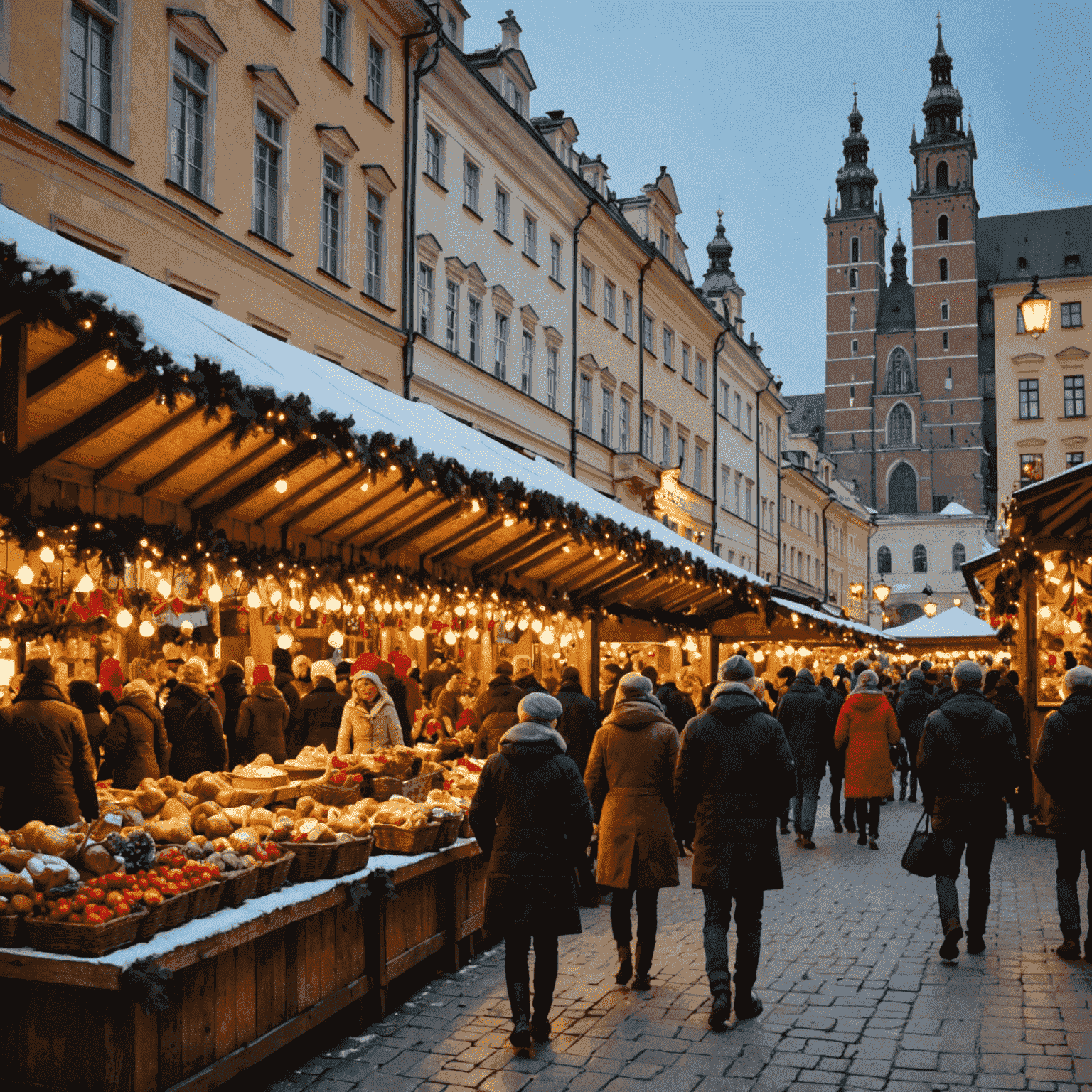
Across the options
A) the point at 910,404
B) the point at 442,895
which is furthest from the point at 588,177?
the point at 910,404

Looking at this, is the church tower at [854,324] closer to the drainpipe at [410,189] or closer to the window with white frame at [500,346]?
the window with white frame at [500,346]

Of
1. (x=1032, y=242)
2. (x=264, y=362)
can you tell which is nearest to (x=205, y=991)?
(x=264, y=362)

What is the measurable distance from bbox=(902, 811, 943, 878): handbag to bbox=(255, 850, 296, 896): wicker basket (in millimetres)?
3985

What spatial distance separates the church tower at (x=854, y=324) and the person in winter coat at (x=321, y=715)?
88.0 m

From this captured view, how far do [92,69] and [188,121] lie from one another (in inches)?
74.9

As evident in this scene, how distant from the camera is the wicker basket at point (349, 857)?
258 inches

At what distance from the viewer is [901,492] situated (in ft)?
316

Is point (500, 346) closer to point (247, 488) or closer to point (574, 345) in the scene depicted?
point (574, 345)

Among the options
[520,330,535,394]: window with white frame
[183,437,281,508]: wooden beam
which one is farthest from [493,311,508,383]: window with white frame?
[183,437,281,508]: wooden beam

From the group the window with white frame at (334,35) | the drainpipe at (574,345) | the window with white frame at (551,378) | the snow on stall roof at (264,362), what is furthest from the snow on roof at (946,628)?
the window with white frame at (334,35)

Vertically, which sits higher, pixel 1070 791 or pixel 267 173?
pixel 267 173

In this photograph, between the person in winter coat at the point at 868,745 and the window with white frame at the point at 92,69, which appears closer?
the person in winter coat at the point at 868,745

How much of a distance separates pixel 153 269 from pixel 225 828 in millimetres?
10429

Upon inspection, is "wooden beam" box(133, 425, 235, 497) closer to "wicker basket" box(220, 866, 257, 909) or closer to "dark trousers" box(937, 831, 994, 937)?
"wicker basket" box(220, 866, 257, 909)
